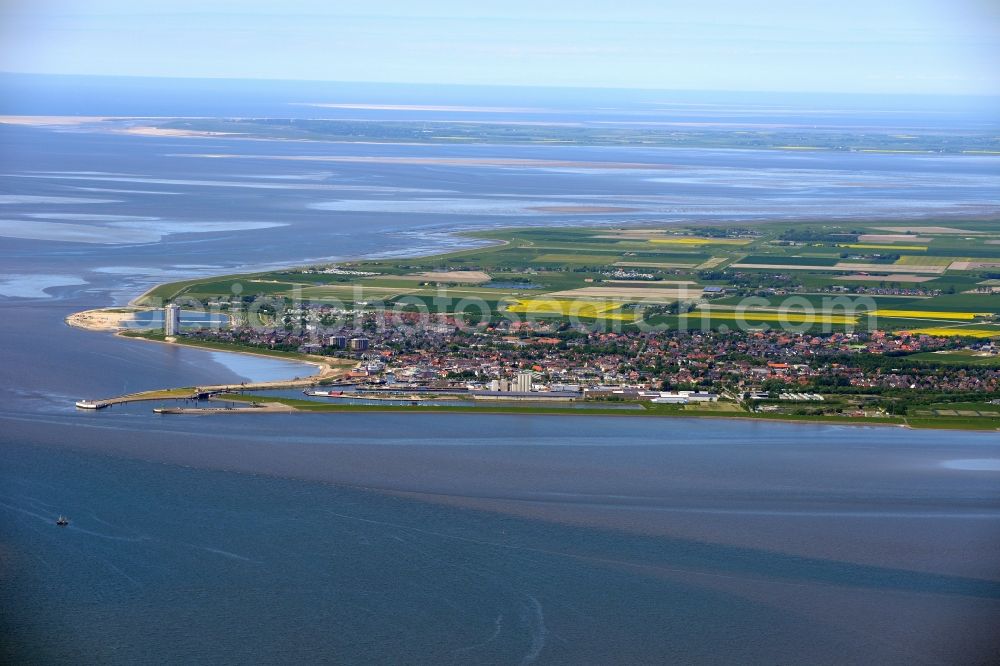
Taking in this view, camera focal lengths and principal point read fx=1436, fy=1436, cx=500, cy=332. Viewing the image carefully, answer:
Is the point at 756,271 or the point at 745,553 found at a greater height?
the point at 756,271

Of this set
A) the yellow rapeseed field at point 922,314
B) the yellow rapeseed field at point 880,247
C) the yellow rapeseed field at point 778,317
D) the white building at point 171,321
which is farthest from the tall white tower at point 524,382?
the yellow rapeseed field at point 880,247

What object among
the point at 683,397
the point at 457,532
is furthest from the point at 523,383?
the point at 457,532

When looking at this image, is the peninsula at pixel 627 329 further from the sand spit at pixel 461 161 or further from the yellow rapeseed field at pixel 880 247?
the sand spit at pixel 461 161

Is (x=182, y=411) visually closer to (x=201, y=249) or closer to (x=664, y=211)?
(x=201, y=249)

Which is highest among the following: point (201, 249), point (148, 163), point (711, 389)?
point (148, 163)

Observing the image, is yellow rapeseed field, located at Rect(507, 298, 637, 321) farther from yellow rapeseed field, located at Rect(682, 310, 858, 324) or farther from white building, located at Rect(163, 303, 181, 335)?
white building, located at Rect(163, 303, 181, 335)

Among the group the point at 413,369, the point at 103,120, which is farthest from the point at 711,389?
the point at 103,120

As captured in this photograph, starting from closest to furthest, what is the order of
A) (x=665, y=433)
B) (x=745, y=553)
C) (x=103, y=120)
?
(x=745, y=553)
(x=665, y=433)
(x=103, y=120)
